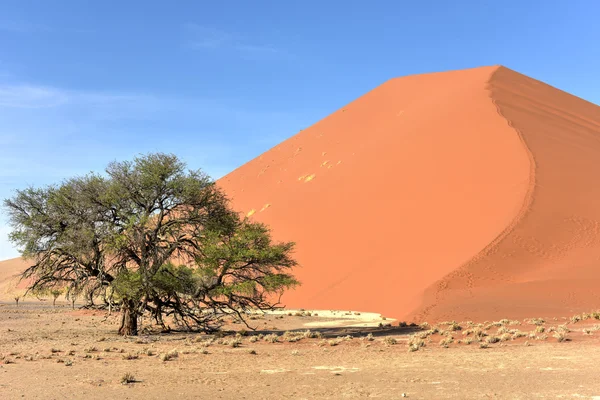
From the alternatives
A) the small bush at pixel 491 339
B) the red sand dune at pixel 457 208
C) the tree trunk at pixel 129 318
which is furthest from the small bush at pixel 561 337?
the tree trunk at pixel 129 318

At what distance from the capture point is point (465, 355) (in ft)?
49.7

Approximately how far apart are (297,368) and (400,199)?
28805 mm

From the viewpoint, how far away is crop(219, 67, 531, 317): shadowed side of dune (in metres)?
33.0

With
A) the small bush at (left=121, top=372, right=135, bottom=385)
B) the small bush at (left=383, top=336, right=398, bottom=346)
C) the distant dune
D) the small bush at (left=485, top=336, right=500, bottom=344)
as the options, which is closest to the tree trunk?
the small bush at (left=121, top=372, right=135, bottom=385)

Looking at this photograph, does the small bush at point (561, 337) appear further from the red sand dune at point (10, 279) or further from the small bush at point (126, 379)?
the red sand dune at point (10, 279)

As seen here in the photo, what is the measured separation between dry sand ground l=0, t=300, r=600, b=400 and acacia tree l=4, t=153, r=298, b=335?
6.43 feet

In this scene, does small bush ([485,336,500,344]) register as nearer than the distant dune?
Yes

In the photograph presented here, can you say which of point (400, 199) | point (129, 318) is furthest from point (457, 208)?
point (129, 318)

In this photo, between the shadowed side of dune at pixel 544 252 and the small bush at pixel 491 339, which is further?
the shadowed side of dune at pixel 544 252

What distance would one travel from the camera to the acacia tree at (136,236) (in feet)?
62.7

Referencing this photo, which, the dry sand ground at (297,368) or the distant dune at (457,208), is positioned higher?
the distant dune at (457,208)

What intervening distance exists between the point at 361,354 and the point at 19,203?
14.3 m

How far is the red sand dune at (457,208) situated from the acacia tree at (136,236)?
10.9 m

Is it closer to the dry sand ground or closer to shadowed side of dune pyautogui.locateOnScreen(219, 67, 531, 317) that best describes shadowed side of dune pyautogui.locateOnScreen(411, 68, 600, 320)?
shadowed side of dune pyautogui.locateOnScreen(219, 67, 531, 317)
